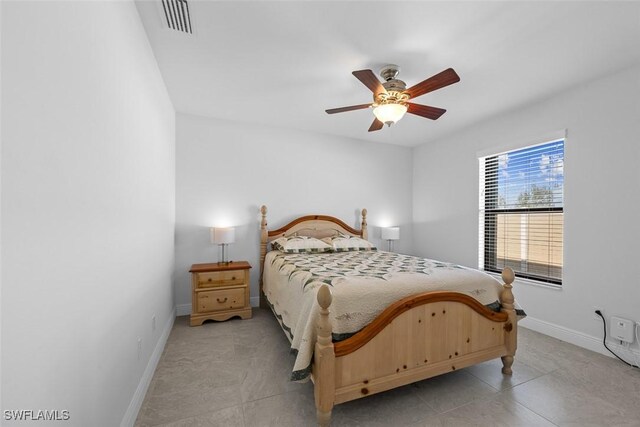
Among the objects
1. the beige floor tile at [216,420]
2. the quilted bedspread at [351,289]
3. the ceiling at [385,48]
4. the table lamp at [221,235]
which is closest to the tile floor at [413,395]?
the beige floor tile at [216,420]

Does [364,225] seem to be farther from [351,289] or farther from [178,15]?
[178,15]

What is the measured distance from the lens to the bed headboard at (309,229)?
3684 millimetres

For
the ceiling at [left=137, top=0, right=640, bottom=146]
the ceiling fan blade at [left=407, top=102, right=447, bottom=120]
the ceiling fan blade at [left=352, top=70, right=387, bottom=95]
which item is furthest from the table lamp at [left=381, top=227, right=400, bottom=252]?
the ceiling fan blade at [left=352, top=70, right=387, bottom=95]

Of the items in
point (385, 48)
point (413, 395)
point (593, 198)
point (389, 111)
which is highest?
point (385, 48)

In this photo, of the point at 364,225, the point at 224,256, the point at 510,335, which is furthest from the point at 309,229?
the point at 510,335

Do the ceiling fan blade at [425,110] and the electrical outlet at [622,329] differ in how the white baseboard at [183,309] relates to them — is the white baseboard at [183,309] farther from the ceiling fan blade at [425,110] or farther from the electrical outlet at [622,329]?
the electrical outlet at [622,329]

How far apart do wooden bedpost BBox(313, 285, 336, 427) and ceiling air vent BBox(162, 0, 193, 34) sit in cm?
194

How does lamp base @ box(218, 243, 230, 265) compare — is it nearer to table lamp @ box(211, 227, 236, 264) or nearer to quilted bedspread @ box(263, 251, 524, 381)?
table lamp @ box(211, 227, 236, 264)

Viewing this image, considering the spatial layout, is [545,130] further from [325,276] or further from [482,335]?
[325,276]

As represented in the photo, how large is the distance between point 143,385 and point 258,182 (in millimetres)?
2540

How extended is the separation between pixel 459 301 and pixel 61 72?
7.85 ft

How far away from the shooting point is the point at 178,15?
1.77 metres

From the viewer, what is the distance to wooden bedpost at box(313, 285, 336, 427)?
151 centimetres
